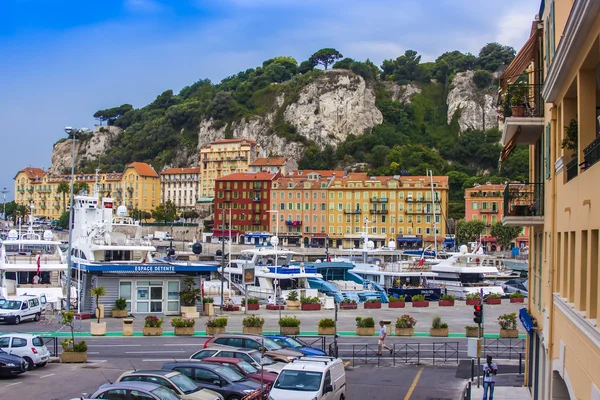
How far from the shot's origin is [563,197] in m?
12.6

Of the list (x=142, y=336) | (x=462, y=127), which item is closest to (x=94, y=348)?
(x=142, y=336)

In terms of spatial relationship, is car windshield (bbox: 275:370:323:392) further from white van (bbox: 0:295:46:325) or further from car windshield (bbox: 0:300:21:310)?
car windshield (bbox: 0:300:21:310)

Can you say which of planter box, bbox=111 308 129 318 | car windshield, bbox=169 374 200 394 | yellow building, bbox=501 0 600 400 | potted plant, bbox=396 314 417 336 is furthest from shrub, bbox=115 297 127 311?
yellow building, bbox=501 0 600 400

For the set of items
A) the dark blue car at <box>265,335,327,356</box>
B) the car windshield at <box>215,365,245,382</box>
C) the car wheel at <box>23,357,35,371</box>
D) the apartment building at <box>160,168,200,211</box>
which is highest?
the apartment building at <box>160,168,200,211</box>

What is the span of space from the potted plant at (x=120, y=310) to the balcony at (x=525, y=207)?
81.7 feet

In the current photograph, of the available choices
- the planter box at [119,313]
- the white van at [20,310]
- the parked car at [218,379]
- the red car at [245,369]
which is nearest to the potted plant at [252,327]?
the planter box at [119,313]

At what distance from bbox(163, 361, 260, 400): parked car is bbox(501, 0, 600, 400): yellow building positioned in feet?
23.7

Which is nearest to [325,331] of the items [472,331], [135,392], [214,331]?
[214,331]

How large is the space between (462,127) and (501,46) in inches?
1407

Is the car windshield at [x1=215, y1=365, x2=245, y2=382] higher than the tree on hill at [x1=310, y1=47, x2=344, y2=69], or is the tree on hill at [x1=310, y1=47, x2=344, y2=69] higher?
the tree on hill at [x1=310, y1=47, x2=344, y2=69]

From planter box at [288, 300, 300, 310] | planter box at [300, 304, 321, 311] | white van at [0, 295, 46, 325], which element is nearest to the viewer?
white van at [0, 295, 46, 325]

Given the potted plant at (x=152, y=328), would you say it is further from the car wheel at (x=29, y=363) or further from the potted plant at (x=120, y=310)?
the car wheel at (x=29, y=363)

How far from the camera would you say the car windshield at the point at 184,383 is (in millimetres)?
16844

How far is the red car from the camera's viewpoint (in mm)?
19531
